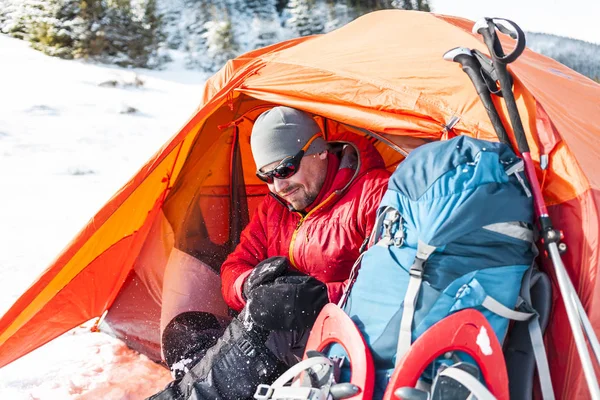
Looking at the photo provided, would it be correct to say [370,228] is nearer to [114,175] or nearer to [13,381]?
[13,381]

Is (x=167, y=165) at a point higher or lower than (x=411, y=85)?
lower

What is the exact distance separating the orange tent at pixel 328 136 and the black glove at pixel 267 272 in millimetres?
628

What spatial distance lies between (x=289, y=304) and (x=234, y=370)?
0.31m

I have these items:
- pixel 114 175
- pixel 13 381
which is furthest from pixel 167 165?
pixel 114 175

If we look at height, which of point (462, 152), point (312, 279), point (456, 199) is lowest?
point (312, 279)

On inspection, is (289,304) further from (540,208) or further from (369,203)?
(540,208)

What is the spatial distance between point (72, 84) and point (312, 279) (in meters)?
9.87

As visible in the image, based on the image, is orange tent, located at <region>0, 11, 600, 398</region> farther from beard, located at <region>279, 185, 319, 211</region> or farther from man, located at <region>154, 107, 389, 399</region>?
beard, located at <region>279, 185, 319, 211</region>

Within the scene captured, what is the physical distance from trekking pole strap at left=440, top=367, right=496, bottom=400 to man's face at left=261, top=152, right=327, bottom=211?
1.12 metres

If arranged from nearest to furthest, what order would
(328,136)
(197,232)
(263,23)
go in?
(197,232)
(328,136)
(263,23)

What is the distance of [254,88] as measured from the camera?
8.39 feet

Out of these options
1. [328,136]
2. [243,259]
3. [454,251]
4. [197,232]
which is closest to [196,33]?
[328,136]

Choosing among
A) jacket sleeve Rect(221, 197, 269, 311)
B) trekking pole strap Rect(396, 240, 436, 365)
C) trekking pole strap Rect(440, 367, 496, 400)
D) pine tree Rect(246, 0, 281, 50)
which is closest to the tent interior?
jacket sleeve Rect(221, 197, 269, 311)

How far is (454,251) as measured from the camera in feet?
5.25
